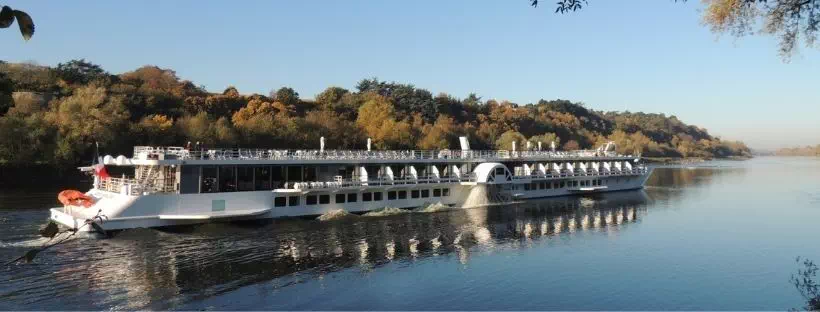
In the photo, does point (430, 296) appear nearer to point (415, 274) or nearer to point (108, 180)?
point (415, 274)

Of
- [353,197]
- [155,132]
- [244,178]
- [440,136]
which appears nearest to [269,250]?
[244,178]

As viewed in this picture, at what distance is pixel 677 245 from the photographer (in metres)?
33.2

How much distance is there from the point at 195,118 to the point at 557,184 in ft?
159

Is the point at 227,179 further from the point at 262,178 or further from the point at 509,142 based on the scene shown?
the point at 509,142

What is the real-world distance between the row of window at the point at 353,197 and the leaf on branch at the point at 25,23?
35547 millimetres

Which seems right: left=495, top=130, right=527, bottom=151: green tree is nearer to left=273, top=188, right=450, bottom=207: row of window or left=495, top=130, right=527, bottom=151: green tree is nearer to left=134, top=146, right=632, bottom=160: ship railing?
left=134, top=146, right=632, bottom=160: ship railing

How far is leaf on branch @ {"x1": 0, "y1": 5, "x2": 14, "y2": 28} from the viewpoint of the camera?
3.44 m

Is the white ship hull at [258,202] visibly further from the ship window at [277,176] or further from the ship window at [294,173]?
the ship window at [294,173]

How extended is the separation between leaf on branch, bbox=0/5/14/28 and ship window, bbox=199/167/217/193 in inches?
1323

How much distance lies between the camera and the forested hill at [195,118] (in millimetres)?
63688

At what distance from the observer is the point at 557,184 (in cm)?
5931

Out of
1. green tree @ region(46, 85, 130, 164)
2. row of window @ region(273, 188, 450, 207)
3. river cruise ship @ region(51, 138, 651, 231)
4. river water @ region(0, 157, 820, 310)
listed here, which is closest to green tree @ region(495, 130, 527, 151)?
river cruise ship @ region(51, 138, 651, 231)

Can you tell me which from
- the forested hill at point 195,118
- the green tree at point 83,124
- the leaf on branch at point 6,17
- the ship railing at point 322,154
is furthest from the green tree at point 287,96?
the leaf on branch at point 6,17

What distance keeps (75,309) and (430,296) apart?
13.0 m
